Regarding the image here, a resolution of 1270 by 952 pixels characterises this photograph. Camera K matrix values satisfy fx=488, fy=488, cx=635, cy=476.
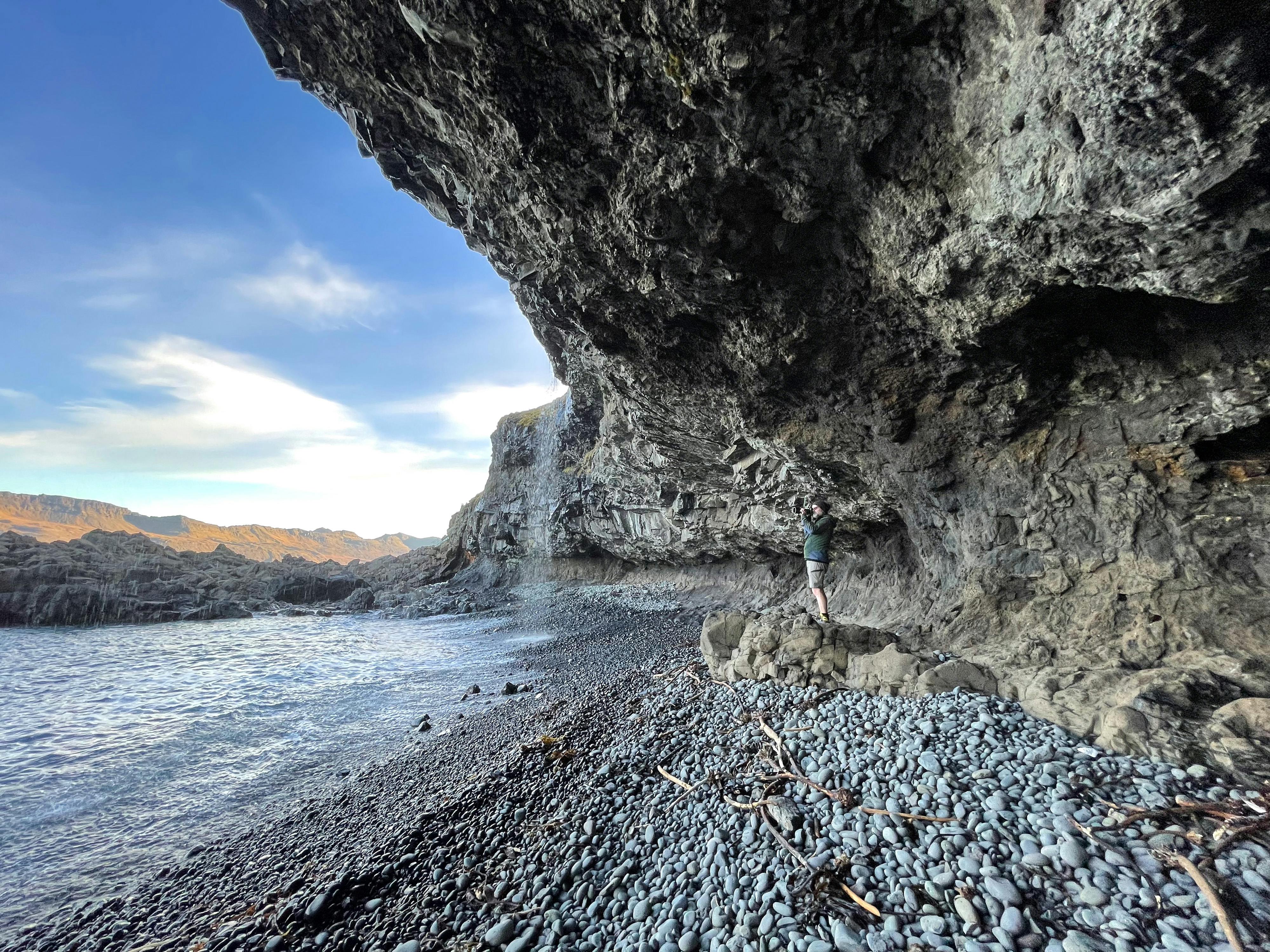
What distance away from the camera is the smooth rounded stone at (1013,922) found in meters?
2.60

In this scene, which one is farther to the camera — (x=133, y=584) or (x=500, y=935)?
(x=133, y=584)

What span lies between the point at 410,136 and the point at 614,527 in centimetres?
Answer: 2026

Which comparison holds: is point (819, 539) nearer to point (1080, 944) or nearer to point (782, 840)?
point (782, 840)

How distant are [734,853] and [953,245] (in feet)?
20.1

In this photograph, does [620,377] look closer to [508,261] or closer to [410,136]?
[508,261]

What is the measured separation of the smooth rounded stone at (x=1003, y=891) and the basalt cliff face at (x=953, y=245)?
73.6 inches

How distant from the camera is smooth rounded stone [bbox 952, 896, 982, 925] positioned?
8.91ft

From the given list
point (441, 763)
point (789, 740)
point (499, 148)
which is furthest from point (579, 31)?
point (441, 763)

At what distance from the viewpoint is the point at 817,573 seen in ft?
31.5

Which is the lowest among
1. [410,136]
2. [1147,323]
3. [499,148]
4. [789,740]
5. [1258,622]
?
[789,740]

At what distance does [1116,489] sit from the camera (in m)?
5.69

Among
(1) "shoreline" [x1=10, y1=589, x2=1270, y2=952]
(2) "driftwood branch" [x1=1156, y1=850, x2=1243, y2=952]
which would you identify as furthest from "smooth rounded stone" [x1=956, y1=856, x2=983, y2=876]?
(2) "driftwood branch" [x1=1156, y1=850, x2=1243, y2=952]

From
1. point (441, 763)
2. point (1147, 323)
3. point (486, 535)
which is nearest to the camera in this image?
point (1147, 323)

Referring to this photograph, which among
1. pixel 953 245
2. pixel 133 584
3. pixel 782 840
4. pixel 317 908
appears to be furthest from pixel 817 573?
pixel 133 584
